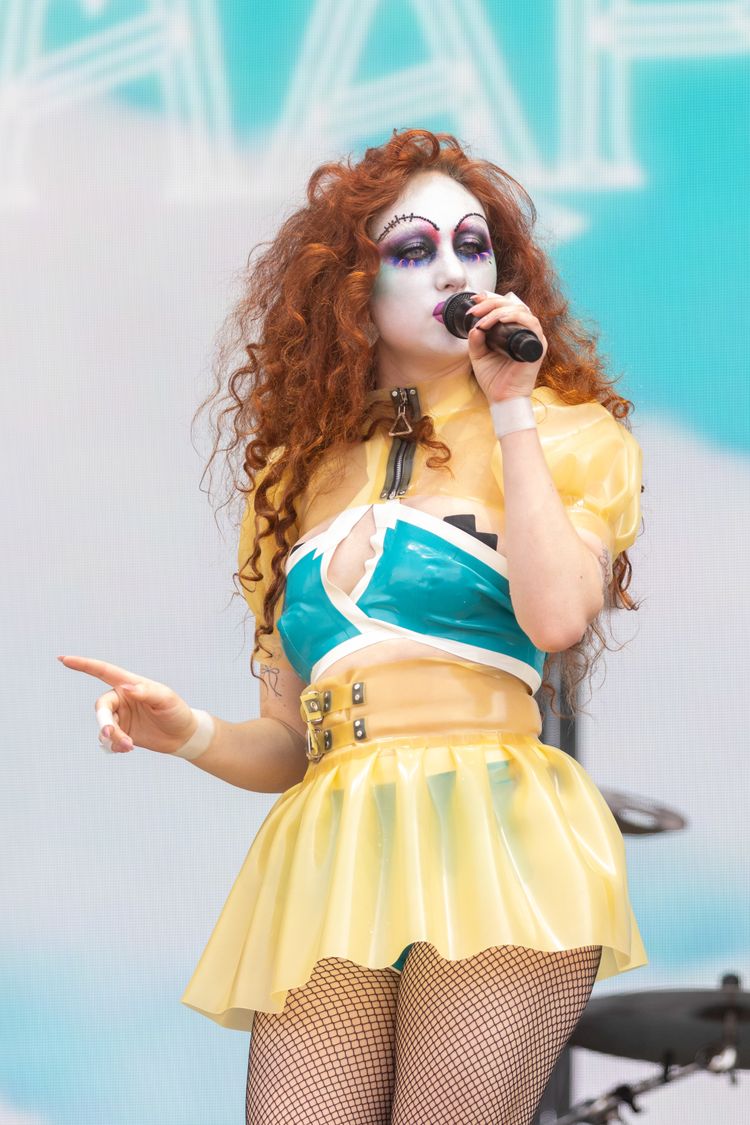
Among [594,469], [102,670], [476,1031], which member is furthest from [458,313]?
[476,1031]

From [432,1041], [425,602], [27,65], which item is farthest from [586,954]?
[27,65]

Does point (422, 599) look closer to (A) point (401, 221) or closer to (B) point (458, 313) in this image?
(B) point (458, 313)

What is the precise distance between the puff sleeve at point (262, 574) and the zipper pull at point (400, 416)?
7.1 inches

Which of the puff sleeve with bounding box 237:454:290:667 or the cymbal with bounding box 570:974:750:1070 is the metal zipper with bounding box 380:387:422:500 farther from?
the cymbal with bounding box 570:974:750:1070

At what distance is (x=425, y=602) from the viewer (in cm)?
183

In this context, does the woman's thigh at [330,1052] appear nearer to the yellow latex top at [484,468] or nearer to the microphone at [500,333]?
the yellow latex top at [484,468]

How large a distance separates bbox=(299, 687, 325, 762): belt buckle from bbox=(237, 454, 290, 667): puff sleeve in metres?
0.19

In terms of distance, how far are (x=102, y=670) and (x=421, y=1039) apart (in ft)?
1.61

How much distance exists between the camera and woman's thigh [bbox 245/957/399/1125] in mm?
1737

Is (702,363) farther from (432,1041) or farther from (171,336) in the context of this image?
(432,1041)

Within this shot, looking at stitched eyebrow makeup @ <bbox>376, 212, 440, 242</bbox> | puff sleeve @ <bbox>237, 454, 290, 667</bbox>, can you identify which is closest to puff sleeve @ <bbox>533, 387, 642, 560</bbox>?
stitched eyebrow makeup @ <bbox>376, 212, 440, 242</bbox>

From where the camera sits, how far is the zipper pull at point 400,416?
198 centimetres

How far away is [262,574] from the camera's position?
2121 mm

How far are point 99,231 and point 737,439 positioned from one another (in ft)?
3.51
